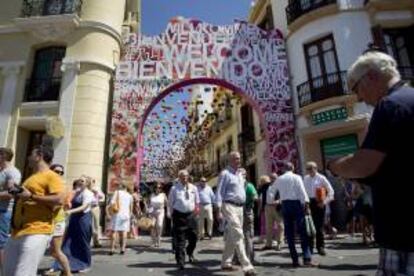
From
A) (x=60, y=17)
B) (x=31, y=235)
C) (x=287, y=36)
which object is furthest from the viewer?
(x=287, y=36)

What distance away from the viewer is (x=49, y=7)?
616 inches

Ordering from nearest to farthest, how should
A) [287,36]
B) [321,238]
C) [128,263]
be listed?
[128,263], [321,238], [287,36]

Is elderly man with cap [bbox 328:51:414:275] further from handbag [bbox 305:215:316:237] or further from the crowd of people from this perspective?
handbag [bbox 305:215:316:237]

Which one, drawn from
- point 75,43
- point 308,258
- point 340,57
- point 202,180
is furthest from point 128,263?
point 340,57

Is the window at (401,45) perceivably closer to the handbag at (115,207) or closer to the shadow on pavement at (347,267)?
the shadow on pavement at (347,267)

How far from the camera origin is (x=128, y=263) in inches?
313

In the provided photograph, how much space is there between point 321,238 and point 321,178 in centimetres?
134

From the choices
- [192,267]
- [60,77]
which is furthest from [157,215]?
[60,77]

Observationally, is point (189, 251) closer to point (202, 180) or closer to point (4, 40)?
point (202, 180)

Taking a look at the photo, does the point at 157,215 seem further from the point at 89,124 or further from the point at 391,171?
the point at 391,171

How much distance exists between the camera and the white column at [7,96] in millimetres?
14359

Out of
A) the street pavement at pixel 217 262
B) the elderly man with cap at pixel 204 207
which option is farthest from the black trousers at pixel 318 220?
the elderly man with cap at pixel 204 207

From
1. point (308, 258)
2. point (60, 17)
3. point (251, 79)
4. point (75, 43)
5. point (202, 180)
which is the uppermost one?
point (60, 17)

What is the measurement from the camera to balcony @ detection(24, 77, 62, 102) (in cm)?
1488
